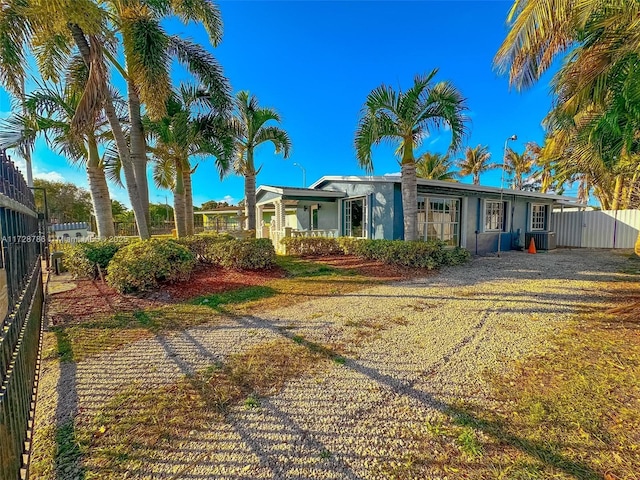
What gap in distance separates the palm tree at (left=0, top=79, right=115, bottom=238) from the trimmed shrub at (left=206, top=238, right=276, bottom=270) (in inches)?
161

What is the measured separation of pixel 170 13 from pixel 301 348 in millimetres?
10204

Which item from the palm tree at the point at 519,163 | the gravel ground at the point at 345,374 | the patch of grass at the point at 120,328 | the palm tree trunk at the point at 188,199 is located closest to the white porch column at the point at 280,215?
the palm tree trunk at the point at 188,199

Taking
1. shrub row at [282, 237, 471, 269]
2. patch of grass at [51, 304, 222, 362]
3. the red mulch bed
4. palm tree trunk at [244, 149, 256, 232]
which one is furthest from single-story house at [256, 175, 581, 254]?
patch of grass at [51, 304, 222, 362]

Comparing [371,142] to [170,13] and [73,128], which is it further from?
[73,128]

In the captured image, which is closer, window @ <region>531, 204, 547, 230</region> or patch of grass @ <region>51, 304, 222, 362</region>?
patch of grass @ <region>51, 304, 222, 362</region>

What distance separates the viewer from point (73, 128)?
283 inches

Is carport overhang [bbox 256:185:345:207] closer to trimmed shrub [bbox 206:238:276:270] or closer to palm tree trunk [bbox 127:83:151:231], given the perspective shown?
trimmed shrub [bbox 206:238:276:270]

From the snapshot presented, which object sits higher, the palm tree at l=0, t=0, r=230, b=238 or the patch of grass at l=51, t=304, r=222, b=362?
the palm tree at l=0, t=0, r=230, b=238

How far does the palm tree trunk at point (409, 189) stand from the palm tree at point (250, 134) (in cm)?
504

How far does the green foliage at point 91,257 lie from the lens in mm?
7611

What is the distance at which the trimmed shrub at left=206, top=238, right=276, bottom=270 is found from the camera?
856cm

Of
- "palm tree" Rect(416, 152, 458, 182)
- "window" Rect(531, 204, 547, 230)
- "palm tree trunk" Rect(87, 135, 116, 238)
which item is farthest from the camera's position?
"palm tree" Rect(416, 152, 458, 182)

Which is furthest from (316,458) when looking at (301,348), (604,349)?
(604,349)

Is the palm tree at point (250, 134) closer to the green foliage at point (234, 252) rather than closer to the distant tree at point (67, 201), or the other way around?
the green foliage at point (234, 252)
